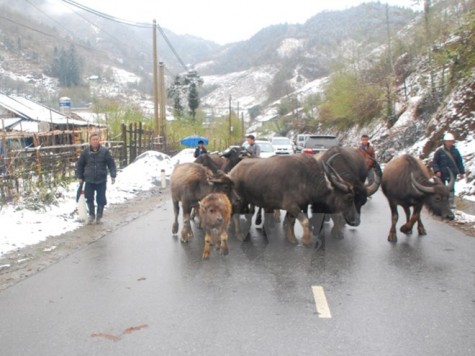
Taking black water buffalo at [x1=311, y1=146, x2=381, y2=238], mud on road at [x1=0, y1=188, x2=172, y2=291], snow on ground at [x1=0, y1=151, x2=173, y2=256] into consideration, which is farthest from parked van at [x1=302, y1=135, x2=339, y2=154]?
black water buffalo at [x1=311, y1=146, x2=381, y2=238]

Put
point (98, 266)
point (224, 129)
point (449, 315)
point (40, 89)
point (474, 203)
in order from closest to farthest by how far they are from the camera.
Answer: point (449, 315), point (98, 266), point (474, 203), point (224, 129), point (40, 89)

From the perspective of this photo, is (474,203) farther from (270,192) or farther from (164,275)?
(164,275)

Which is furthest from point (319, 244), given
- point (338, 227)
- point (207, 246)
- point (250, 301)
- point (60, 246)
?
point (60, 246)

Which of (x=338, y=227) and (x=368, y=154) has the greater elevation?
(x=368, y=154)

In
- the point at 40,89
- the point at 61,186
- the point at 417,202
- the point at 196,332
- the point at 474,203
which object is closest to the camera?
the point at 196,332

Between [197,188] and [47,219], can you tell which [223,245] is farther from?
[47,219]

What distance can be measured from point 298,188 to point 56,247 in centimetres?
428

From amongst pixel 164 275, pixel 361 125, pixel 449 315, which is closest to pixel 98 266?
pixel 164 275

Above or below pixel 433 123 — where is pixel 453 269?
below

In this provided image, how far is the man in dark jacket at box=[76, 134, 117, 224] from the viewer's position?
1071cm

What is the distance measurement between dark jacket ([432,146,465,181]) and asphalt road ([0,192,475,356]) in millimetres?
2265

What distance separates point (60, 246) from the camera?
874 cm

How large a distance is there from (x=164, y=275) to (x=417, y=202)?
4.82 meters

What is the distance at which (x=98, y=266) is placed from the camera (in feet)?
24.2
